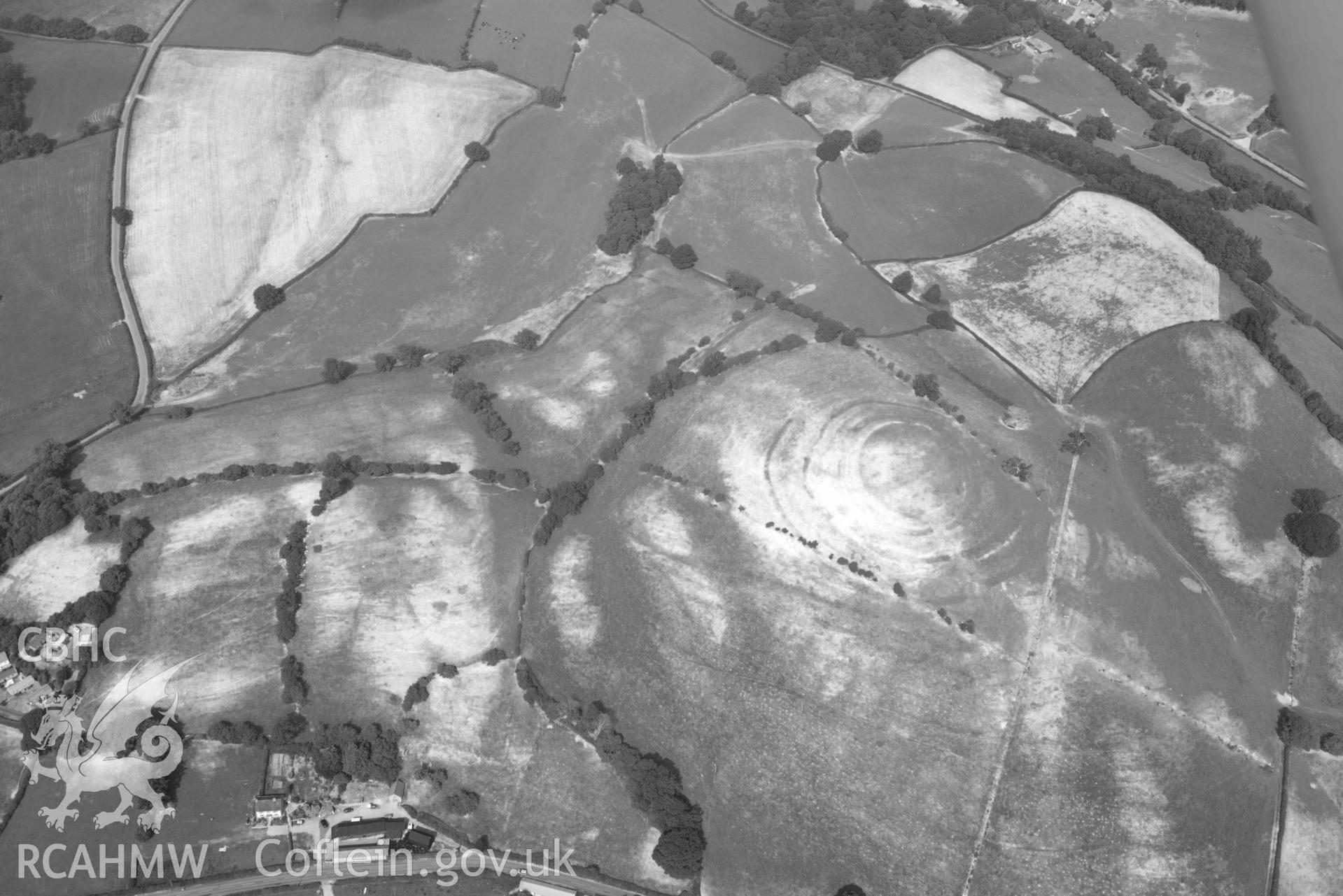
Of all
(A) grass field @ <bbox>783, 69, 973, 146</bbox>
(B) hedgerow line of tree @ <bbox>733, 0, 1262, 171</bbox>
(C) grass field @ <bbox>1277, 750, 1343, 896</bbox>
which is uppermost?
(B) hedgerow line of tree @ <bbox>733, 0, 1262, 171</bbox>

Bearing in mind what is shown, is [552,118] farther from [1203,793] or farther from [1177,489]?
[1203,793]

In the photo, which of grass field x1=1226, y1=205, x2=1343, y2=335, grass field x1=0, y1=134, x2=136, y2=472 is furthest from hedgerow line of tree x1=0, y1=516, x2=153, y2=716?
grass field x1=1226, y1=205, x2=1343, y2=335

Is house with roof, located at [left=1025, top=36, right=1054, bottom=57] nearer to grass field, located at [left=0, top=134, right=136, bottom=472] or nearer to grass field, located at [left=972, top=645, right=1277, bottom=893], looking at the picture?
grass field, located at [left=972, top=645, right=1277, bottom=893]

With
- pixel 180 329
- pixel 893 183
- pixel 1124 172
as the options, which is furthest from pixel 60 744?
pixel 1124 172

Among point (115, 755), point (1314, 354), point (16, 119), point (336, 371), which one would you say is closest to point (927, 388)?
point (1314, 354)

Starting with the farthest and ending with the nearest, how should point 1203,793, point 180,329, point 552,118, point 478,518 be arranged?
point 552,118 → point 180,329 → point 478,518 → point 1203,793
